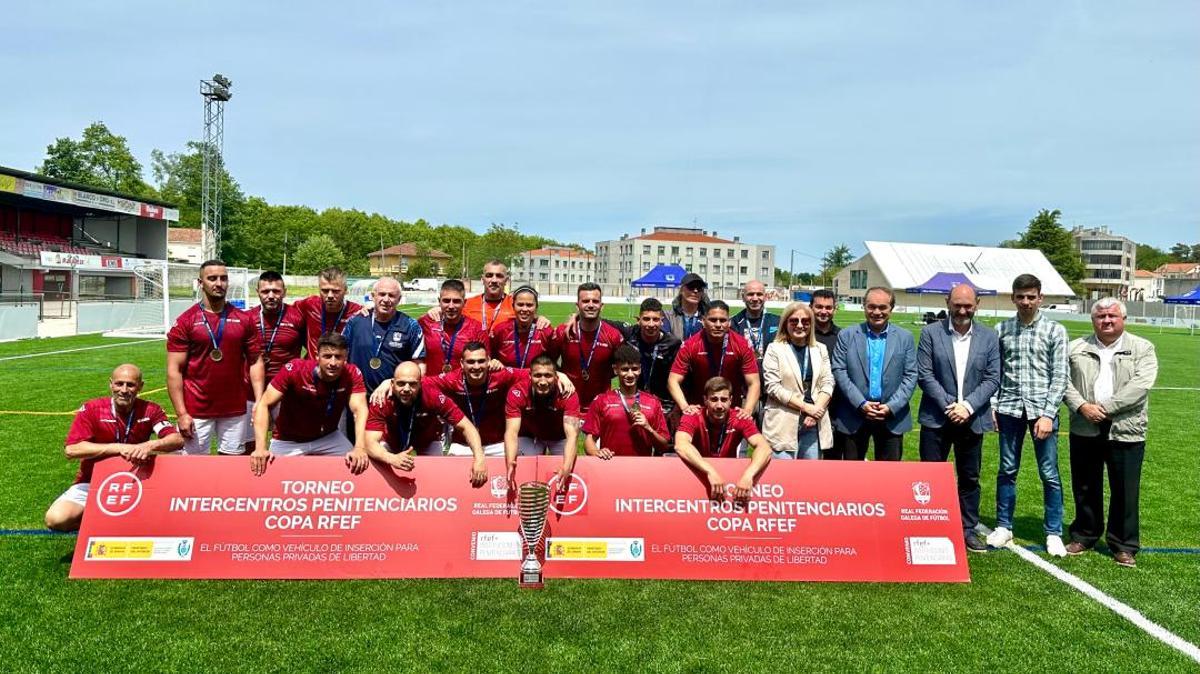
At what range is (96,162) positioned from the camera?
74.2m

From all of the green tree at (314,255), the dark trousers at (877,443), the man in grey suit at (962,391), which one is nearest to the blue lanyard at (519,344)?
the dark trousers at (877,443)

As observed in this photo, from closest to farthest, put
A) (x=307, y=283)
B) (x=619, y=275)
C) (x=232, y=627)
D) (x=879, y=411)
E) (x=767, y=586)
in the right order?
(x=232, y=627) → (x=767, y=586) → (x=879, y=411) → (x=307, y=283) → (x=619, y=275)

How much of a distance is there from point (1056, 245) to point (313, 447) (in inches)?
3391

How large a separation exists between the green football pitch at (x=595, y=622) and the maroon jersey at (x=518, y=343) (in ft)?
6.29

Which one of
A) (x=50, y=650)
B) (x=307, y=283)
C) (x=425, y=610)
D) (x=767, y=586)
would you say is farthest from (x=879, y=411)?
(x=307, y=283)

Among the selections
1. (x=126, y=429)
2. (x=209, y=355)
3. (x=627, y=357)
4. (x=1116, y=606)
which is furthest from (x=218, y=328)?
(x=1116, y=606)

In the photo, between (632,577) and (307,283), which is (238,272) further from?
(307,283)

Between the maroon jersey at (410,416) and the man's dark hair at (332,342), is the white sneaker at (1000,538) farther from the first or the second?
the man's dark hair at (332,342)

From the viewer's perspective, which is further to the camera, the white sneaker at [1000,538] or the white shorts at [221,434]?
the white shorts at [221,434]

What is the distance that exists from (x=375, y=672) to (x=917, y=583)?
3403 millimetres

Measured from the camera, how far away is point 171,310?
28.3 metres

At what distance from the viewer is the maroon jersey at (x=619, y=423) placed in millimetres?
5296

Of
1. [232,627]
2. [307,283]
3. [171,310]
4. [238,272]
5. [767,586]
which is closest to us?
[232,627]

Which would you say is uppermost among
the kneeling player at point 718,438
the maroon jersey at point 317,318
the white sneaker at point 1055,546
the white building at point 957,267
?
the white building at point 957,267
